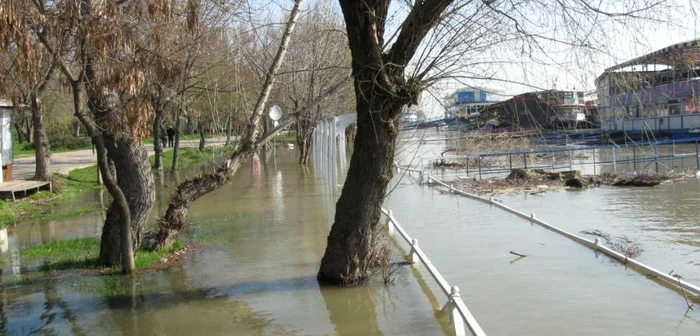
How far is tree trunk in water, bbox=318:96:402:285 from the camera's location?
8.23m

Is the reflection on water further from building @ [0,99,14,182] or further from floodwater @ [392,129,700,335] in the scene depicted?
building @ [0,99,14,182]

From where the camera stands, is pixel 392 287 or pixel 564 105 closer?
pixel 564 105

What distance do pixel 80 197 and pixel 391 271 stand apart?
16.0m

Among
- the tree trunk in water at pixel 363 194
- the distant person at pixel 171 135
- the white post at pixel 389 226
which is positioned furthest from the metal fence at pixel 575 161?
the distant person at pixel 171 135

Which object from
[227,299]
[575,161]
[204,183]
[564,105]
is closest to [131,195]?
[204,183]

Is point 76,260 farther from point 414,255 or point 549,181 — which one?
point 549,181

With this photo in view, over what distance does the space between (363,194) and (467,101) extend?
1950mm

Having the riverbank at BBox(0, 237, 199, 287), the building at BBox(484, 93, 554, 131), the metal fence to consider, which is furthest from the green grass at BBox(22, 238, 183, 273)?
the metal fence

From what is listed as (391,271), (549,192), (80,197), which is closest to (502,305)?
(391,271)

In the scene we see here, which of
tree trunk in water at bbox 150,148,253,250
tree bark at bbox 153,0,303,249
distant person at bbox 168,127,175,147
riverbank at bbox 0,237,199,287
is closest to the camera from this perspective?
riverbank at bbox 0,237,199,287

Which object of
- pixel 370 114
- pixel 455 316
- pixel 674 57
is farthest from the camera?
pixel 370 114

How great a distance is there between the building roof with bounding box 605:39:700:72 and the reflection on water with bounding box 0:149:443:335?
3.56 metres

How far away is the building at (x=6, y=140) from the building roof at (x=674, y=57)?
65.2ft

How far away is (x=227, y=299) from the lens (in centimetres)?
865
